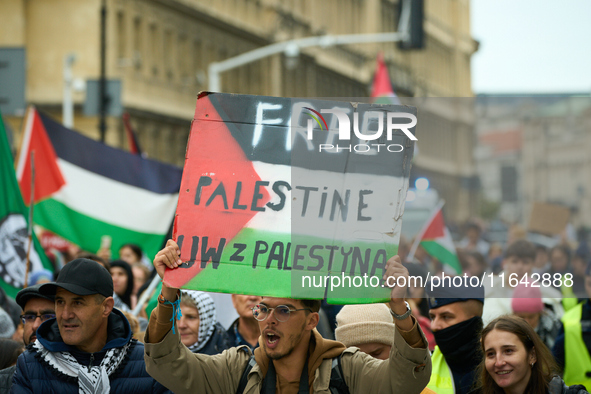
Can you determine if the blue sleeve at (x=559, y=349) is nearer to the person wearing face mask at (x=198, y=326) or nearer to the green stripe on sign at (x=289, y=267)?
the person wearing face mask at (x=198, y=326)

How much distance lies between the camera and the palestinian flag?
9.48 m

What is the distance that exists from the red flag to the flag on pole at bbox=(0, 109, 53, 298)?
48.4 inches

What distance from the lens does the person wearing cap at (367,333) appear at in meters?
5.22

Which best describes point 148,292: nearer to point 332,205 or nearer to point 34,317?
point 34,317

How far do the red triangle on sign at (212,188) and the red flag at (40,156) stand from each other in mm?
5124

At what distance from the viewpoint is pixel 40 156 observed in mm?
9461

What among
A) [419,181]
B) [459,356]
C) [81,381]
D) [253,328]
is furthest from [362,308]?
[419,181]

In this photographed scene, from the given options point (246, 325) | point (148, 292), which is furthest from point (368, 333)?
point (148, 292)

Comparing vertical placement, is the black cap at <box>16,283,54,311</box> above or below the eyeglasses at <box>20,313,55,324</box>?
above

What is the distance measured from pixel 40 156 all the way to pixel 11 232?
1.79m

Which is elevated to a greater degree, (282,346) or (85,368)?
(282,346)

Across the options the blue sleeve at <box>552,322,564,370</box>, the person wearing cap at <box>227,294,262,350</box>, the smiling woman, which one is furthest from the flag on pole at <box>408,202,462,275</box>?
the smiling woman

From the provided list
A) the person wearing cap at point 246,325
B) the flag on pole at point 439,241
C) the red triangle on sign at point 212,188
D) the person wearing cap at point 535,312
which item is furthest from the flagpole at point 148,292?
the flag on pole at point 439,241

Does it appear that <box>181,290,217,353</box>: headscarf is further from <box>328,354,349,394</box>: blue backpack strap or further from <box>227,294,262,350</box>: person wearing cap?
<box>328,354,349,394</box>: blue backpack strap
